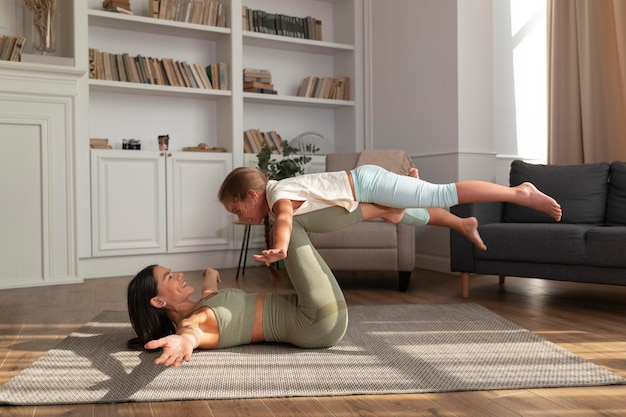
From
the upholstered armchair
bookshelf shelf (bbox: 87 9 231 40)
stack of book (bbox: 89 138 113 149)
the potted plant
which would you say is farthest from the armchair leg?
bookshelf shelf (bbox: 87 9 231 40)

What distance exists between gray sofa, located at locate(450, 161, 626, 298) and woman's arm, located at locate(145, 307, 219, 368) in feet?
5.71

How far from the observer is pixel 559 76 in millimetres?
4344

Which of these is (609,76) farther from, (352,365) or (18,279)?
(18,279)

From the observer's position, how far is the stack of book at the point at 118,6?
4438 millimetres

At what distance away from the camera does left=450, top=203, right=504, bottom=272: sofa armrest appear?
132 inches

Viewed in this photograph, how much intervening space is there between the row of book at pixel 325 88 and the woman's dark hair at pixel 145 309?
3.45 meters

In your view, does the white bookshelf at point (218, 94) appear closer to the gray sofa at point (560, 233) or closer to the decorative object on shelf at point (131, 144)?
the decorative object on shelf at point (131, 144)

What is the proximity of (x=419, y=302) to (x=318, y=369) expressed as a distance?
1429 mm

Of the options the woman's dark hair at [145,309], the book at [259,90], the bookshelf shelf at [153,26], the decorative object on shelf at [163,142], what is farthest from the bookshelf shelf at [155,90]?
the woman's dark hair at [145,309]

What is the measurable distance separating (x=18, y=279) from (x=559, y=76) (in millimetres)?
4031

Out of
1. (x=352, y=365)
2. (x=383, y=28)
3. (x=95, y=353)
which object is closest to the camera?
(x=352, y=365)

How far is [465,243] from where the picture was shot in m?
3.38

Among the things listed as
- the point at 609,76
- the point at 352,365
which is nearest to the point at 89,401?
the point at 352,365

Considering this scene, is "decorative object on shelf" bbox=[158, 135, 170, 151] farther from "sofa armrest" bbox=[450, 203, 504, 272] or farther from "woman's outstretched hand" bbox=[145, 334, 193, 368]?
"woman's outstretched hand" bbox=[145, 334, 193, 368]
